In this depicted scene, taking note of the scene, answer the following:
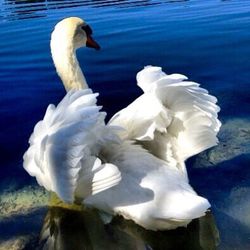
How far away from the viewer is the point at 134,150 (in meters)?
3.90

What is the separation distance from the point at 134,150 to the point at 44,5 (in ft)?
44.6

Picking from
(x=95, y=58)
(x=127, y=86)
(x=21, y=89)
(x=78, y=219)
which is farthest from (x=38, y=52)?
(x=78, y=219)

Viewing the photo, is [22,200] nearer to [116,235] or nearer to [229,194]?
[116,235]

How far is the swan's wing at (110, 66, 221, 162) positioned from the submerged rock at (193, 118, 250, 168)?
0.63 meters

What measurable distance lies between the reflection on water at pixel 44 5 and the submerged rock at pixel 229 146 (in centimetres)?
950

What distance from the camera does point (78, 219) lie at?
404 centimetres

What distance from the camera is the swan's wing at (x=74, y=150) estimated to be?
3303 mm

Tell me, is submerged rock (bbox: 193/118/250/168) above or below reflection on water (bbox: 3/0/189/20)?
above

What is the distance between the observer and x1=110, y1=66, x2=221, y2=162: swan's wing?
384cm

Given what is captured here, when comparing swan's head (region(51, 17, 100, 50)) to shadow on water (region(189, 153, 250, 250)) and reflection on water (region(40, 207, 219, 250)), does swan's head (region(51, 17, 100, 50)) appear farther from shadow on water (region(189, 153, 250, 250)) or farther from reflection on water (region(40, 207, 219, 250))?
reflection on water (region(40, 207, 219, 250))

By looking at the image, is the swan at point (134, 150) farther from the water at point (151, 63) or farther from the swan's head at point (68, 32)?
the swan's head at point (68, 32)

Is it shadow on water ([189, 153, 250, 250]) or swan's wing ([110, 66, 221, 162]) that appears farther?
swan's wing ([110, 66, 221, 162])

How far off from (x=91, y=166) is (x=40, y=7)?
1343cm

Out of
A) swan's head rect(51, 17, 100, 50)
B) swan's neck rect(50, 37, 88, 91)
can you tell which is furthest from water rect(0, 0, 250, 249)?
swan's head rect(51, 17, 100, 50)
